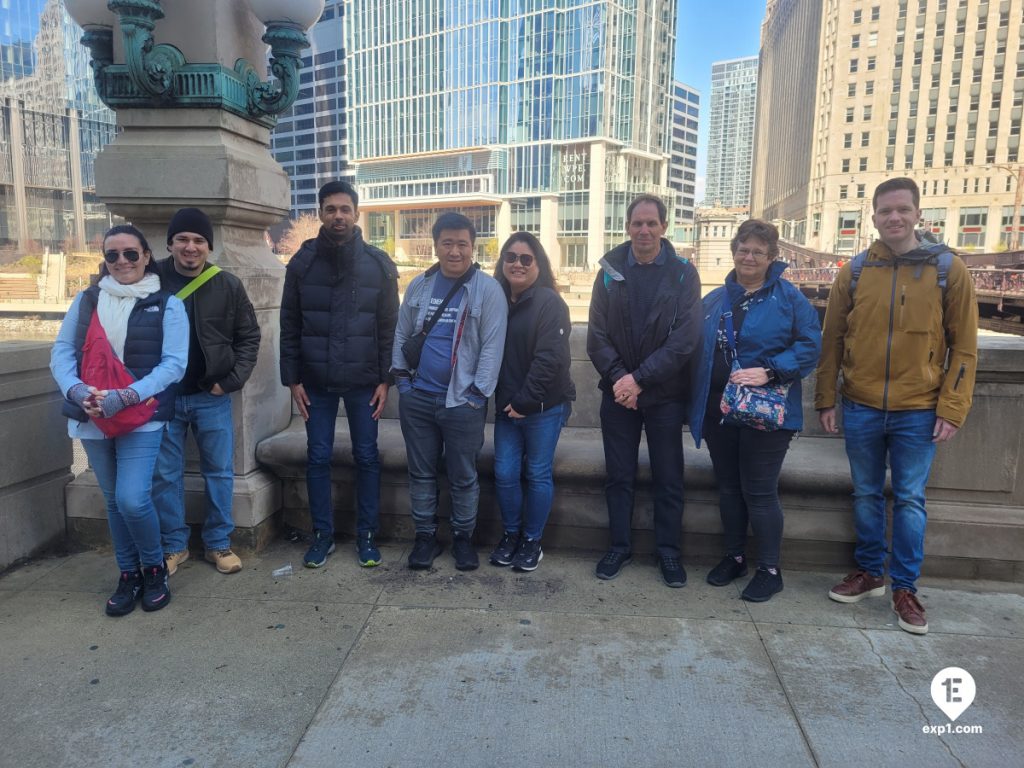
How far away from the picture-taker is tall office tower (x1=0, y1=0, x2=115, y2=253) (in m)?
64.6

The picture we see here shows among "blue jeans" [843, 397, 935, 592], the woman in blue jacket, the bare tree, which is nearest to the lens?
"blue jeans" [843, 397, 935, 592]

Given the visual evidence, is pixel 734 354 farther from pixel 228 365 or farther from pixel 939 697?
pixel 228 365

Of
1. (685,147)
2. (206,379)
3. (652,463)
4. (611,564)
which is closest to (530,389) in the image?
(652,463)

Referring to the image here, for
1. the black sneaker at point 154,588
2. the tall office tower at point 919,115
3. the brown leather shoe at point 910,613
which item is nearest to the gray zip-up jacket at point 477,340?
the black sneaker at point 154,588

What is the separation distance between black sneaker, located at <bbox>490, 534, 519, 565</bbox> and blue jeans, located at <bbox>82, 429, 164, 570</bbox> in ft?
5.96

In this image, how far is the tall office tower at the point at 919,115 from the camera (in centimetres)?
8856

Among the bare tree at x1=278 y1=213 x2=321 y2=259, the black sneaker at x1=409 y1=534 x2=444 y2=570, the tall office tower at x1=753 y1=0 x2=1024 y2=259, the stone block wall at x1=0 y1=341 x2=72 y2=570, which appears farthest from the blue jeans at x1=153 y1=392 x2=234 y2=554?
the tall office tower at x1=753 y1=0 x2=1024 y2=259

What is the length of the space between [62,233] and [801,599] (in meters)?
82.3

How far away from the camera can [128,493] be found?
343 centimetres

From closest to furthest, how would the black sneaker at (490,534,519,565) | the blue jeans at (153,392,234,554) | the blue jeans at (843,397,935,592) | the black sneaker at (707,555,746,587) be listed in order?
1. the blue jeans at (843,397,935,592)
2. the blue jeans at (153,392,234,554)
3. the black sneaker at (707,555,746,587)
4. the black sneaker at (490,534,519,565)

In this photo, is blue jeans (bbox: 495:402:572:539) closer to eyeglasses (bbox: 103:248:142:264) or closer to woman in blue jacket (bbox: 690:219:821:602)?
woman in blue jacket (bbox: 690:219:821:602)

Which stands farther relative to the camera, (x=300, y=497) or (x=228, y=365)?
(x=300, y=497)

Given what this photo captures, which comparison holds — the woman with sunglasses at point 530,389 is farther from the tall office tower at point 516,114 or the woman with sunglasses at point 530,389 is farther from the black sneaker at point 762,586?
the tall office tower at point 516,114

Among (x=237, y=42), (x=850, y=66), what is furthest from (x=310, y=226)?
(x=237, y=42)
